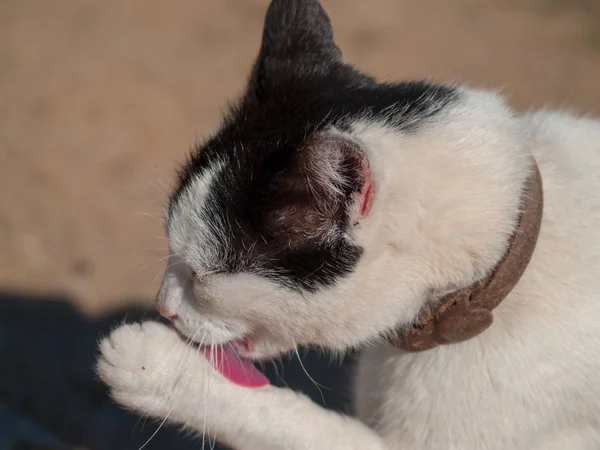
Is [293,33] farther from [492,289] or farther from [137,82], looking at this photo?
[137,82]

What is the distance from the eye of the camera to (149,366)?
1.25 meters

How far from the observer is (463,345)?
123 cm

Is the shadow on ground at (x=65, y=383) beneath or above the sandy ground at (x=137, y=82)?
beneath

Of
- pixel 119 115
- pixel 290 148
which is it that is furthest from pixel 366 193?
pixel 119 115

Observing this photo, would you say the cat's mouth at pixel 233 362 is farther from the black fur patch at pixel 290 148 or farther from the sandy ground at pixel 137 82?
the sandy ground at pixel 137 82

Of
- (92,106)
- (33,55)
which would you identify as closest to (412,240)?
(92,106)

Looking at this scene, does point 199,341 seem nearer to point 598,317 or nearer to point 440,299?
point 440,299

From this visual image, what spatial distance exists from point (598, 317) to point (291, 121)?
0.64 metres

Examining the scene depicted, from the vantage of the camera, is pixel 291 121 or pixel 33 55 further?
pixel 33 55

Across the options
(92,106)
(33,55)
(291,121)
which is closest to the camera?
(291,121)

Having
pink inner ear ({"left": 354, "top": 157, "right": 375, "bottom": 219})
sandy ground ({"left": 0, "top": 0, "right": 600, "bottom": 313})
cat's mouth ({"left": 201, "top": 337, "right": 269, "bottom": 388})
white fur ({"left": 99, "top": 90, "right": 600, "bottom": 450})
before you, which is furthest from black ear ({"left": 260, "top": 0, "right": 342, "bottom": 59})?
sandy ground ({"left": 0, "top": 0, "right": 600, "bottom": 313})

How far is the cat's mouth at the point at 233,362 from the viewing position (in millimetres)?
1298

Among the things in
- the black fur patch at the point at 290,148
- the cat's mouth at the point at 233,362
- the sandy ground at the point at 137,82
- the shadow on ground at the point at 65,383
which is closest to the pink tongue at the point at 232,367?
the cat's mouth at the point at 233,362

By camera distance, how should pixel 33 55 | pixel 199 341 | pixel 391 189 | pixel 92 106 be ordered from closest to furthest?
pixel 391 189 < pixel 199 341 < pixel 92 106 < pixel 33 55
